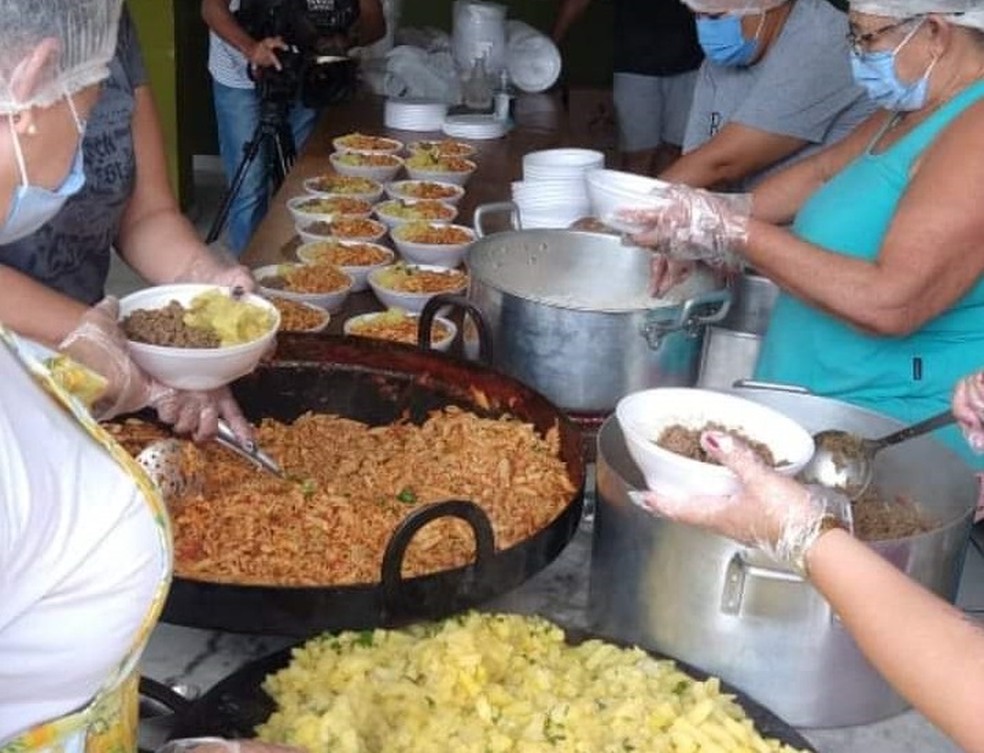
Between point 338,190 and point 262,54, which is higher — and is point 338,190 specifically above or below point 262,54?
below

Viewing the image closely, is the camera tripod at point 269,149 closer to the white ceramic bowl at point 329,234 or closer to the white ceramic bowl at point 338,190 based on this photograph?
the white ceramic bowl at point 338,190

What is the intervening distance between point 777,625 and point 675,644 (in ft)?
0.43

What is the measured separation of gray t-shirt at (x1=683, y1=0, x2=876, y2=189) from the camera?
2.69 metres

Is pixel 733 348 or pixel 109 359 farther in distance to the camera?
pixel 733 348

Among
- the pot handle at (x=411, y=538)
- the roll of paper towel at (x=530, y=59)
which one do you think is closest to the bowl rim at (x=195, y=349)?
the pot handle at (x=411, y=538)

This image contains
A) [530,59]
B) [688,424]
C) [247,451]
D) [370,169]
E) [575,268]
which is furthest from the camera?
[530,59]

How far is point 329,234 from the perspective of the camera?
10.1 feet

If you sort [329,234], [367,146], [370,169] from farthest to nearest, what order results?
[367,146] → [370,169] → [329,234]

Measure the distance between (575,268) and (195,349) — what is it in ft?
3.06

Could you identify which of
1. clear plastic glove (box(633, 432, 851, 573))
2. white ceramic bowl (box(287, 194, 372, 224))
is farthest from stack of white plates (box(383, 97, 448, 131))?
clear plastic glove (box(633, 432, 851, 573))

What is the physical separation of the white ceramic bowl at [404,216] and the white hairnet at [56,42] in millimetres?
2021

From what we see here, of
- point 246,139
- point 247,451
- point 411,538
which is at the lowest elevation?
point 246,139

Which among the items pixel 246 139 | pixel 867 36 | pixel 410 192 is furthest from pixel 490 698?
pixel 246 139

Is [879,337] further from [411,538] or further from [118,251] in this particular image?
[118,251]
